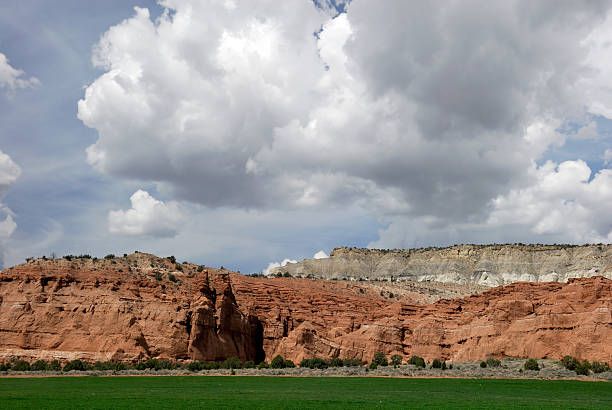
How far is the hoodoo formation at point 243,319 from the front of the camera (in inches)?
2307

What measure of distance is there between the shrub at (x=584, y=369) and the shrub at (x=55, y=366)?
1957 inches

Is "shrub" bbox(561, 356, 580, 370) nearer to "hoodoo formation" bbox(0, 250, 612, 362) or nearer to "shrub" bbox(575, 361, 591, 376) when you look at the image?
"shrub" bbox(575, 361, 591, 376)

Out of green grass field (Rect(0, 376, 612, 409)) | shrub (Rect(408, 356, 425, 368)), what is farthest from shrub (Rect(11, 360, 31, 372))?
shrub (Rect(408, 356, 425, 368))

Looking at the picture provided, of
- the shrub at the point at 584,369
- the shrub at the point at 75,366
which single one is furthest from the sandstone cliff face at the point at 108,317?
the shrub at the point at 584,369

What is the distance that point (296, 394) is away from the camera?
116 ft

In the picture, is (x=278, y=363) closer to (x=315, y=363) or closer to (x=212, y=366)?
(x=315, y=363)

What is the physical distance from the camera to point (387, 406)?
28766mm

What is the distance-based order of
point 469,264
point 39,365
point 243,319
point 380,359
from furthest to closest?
point 469,264, point 243,319, point 380,359, point 39,365

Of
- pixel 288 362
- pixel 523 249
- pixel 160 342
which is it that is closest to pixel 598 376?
pixel 288 362

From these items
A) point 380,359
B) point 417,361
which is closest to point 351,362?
point 380,359

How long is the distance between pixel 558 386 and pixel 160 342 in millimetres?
40415

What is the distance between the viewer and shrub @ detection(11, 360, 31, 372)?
→ 53.5 metres

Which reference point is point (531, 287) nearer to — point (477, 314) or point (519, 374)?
point (477, 314)

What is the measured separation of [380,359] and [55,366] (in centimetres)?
3895
